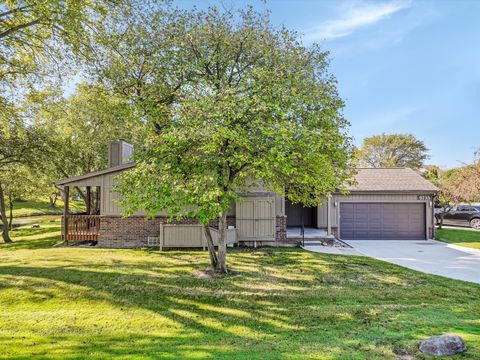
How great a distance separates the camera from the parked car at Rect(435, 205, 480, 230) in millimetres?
19469

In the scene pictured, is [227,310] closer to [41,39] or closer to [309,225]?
[41,39]

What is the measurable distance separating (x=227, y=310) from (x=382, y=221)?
39.9 feet

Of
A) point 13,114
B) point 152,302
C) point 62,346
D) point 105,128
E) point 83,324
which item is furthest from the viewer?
point 105,128

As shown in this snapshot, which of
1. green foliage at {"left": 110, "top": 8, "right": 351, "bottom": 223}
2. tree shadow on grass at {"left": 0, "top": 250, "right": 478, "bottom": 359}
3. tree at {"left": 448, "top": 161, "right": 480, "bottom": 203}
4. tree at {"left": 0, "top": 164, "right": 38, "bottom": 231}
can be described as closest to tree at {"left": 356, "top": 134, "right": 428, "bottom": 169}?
tree at {"left": 448, "top": 161, "right": 480, "bottom": 203}

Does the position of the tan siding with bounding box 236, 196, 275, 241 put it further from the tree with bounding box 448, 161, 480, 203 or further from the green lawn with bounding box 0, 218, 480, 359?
the tree with bounding box 448, 161, 480, 203

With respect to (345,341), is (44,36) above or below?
above

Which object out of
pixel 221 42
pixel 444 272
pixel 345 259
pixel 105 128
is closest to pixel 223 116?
pixel 221 42

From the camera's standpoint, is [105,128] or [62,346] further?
[105,128]

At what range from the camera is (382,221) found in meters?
15.5

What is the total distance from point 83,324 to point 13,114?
9.67 metres

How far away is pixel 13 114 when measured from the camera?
37.1 ft

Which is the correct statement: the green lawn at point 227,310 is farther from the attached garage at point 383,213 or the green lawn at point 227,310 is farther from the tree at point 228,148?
the attached garage at point 383,213

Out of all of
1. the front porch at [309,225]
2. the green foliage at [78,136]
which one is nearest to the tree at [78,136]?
the green foliage at [78,136]

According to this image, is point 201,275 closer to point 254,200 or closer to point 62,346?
point 62,346
